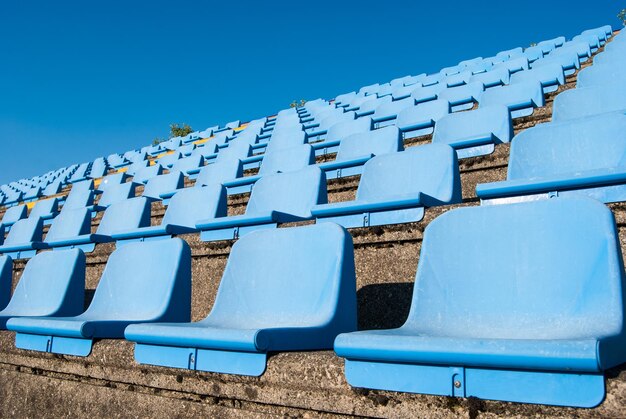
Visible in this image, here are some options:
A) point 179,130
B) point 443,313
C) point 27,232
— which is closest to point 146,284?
point 443,313

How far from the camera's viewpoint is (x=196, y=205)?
2.66 meters

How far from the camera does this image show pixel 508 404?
745 millimetres

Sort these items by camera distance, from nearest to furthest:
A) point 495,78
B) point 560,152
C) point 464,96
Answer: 1. point 560,152
2. point 464,96
3. point 495,78

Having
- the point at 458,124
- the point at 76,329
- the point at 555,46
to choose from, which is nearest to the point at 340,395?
the point at 76,329

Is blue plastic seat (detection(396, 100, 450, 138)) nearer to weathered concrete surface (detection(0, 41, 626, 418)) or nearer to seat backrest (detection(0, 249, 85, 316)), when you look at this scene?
weathered concrete surface (detection(0, 41, 626, 418))

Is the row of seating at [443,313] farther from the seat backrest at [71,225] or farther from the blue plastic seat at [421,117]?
the blue plastic seat at [421,117]

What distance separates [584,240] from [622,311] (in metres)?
0.14

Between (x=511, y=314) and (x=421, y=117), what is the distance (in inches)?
112

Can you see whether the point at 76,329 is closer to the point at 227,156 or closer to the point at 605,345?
the point at 605,345

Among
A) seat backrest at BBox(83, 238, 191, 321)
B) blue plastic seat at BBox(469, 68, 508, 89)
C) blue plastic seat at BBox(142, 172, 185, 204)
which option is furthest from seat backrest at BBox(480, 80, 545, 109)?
seat backrest at BBox(83, 238, 191, 321)

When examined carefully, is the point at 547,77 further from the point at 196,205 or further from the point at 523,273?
the point at 523,273

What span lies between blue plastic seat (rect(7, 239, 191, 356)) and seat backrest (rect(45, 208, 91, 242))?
5.00 ft

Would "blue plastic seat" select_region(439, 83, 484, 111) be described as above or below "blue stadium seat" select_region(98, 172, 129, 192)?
above

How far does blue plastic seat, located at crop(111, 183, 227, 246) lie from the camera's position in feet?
7.89
